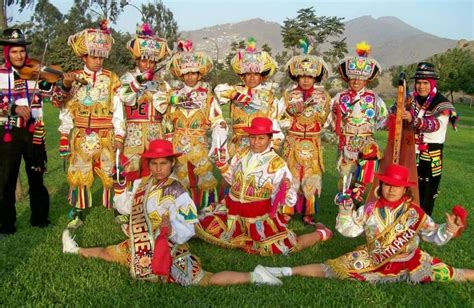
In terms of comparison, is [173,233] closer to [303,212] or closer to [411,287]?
[411,287]

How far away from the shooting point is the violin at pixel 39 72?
5680mm

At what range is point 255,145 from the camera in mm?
5395

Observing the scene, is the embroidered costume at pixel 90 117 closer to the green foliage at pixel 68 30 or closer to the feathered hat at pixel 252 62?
the feathered hat at pixel 252 62

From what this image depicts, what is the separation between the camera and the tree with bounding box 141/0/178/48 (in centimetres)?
6177

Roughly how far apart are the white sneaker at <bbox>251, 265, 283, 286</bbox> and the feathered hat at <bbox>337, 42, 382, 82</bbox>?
2.95 metres

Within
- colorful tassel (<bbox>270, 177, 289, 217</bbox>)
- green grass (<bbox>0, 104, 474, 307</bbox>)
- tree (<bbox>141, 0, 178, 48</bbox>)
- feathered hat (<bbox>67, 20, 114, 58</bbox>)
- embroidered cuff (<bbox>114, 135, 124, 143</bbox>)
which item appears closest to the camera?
green grass (<bbox>0, 104, 474, 307</bbox>)

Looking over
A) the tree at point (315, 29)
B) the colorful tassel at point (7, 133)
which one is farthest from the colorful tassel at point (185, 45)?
the tree at point (315, 29)

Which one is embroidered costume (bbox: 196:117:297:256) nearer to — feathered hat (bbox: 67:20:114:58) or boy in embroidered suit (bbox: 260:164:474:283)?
boy in embroidered suit (bbox: 260:164:474:283)

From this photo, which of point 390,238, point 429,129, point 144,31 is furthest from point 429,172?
point 144,31

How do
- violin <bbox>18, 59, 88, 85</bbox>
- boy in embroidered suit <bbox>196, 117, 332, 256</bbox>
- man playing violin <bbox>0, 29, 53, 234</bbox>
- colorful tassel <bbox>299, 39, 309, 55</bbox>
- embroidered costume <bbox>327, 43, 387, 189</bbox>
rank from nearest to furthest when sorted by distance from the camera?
1. boy in embroidered suit <bbox>196, 117, 332, 256</bbox>
2. man playing violin <bbox>0, 29, 53, 234</bbox>
3. violin <bbox>18, 59, 88, 85</bbox>
4. embroidered costume <bbox>327, 43, 387, 189</bbox>
5. colorful tassel <bbox>299, 39, 309, 55</bbox>

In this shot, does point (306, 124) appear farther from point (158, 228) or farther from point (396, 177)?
point (158, 228)

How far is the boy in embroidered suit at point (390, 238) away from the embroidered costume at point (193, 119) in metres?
2.09

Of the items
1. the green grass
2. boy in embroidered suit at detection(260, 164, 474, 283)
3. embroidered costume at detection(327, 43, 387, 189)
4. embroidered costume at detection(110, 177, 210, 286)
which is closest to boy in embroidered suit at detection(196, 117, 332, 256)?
the green grass

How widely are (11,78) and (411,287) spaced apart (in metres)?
4.90
